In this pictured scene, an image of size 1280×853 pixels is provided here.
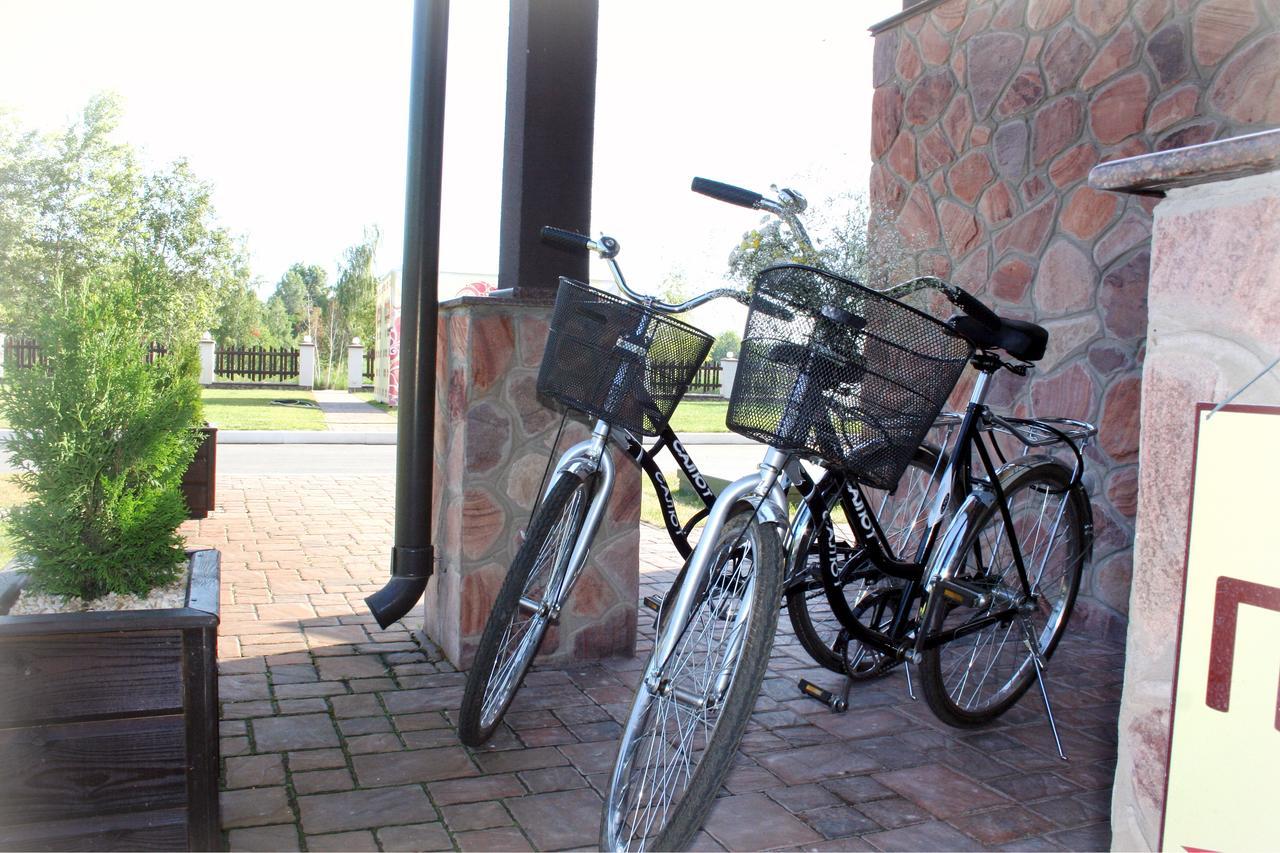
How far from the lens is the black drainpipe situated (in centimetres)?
347

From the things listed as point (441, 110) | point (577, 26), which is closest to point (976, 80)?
point (577, 26)

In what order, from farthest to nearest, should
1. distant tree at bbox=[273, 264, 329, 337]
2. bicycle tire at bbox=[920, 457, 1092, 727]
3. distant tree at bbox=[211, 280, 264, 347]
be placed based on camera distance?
distant tree at bbox=[273, 264, 329, 337]
distant tree at bbox=[211, 280, 264, 347]
bicycle tire at bbox=[920, 457, 1092, 727]

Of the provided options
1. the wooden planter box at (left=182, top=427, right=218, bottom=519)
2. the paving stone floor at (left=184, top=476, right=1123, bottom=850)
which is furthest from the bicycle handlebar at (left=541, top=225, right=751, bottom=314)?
the wooden planter box at (left=182, top=427, right=218, bottom=519)

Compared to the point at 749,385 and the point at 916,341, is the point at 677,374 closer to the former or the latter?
the point at 749,385

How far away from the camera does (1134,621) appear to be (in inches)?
62.9

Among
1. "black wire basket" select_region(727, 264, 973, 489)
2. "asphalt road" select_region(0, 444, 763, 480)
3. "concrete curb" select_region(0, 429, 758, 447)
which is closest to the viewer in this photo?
"black wire basket" select_region(727, 264, 973, 489)

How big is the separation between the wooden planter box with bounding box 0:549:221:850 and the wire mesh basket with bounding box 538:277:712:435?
1058 millimetres

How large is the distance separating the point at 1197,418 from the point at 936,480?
1.85 meters

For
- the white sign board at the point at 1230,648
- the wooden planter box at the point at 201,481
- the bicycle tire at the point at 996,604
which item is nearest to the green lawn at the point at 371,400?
the wooden planter box at the point at 201,481

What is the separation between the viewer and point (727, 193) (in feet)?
Result: 8.91

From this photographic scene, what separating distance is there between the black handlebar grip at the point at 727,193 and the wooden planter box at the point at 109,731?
160 cm

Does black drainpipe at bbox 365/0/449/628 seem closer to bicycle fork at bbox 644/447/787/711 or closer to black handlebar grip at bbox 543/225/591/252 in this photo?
black handlebar grip at bbox 543/225/591/252

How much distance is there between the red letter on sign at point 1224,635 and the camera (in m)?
1.38

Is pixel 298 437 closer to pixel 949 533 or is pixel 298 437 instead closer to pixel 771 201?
pixel 949 533
